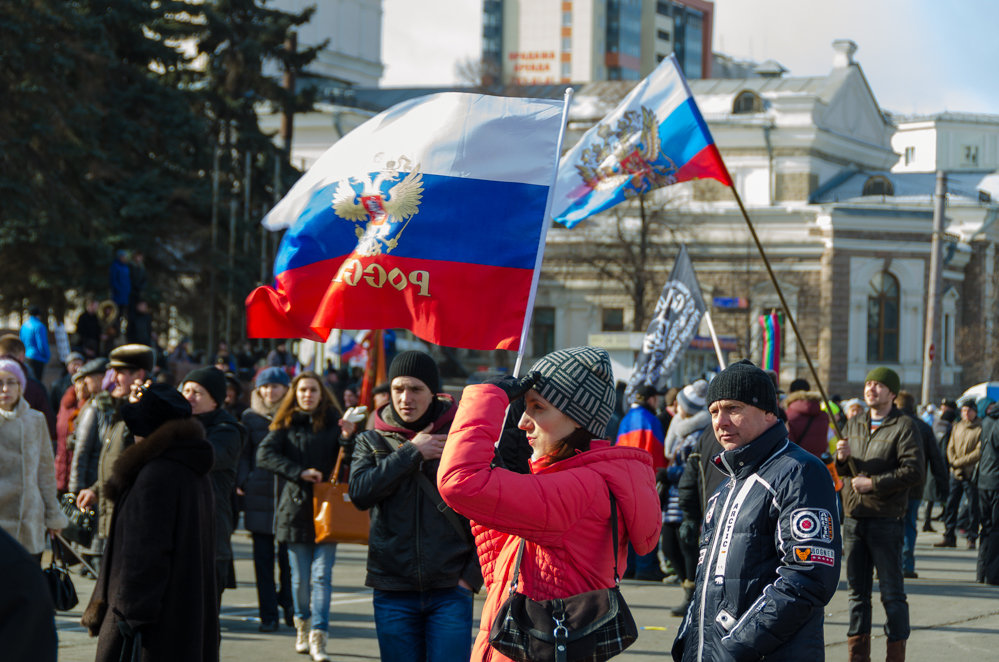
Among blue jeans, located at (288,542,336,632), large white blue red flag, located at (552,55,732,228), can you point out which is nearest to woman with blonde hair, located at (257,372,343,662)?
blue jeans, located at (288,542,336,632)

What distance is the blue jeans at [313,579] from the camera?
8.40m

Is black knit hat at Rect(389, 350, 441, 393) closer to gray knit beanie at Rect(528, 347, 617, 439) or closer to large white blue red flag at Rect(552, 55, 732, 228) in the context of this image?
gray knit beanie at Rect(528, 347, 617, 439)

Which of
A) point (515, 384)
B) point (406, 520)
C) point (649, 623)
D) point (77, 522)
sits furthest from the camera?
point (649, 623)

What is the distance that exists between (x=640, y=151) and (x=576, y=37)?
359ft

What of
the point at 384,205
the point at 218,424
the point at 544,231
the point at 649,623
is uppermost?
the point at 384,205

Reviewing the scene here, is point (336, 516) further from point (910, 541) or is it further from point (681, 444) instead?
point (910, 541)

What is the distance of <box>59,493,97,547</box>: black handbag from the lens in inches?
328

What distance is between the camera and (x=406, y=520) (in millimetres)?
6070

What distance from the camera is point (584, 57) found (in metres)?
116

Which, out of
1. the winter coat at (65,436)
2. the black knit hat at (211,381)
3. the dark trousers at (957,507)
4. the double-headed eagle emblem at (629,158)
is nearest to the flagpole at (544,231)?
the black knit hat at (211,381)

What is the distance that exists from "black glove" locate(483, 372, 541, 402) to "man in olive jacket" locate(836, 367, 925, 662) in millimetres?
4405

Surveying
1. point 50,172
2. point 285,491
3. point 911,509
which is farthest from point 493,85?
point 285,491

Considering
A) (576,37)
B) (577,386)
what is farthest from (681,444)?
(576,37)

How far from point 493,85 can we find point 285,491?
55.3 m
